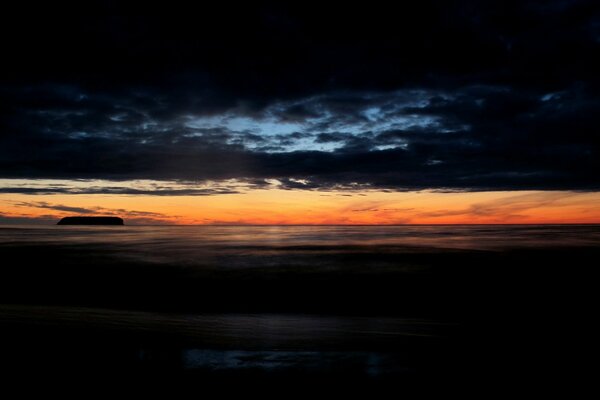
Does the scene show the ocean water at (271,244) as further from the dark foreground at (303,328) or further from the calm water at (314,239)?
the dark foreground at (303,328)

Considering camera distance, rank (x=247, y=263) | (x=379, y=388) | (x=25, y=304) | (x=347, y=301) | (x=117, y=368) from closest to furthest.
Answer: (x=379, y=388) → (x=117, y=368) → (x=25, y=304) → (x=347, y=301) → (x=247, y=263)

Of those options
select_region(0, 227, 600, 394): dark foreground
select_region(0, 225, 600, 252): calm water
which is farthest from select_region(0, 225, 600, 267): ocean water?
select_region(0, 227, 600, 394): dark foreground

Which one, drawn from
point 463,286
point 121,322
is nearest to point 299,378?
point 121,322

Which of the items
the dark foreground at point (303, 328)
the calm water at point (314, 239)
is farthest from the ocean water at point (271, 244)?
the dark foreground at point (303, 328)

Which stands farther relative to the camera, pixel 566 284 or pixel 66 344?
pixel 566 284

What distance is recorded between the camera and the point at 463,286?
12281mm

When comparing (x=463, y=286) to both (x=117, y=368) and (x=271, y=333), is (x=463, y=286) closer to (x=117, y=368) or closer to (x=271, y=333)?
(x=271, y=333)

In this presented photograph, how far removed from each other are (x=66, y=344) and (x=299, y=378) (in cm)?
341

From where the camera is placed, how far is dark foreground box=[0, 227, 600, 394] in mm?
4082

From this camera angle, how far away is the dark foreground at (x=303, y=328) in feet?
13.4

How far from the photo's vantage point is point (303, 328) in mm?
6742

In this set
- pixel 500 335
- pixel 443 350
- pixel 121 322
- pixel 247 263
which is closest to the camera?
pixel 443 350

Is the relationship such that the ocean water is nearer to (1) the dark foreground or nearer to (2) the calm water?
(2) the calm water

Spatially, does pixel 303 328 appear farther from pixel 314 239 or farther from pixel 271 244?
pixel 314 239
